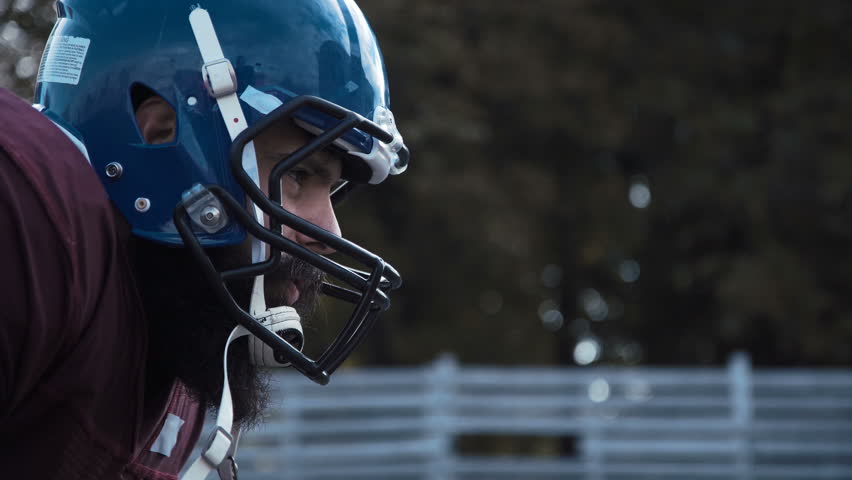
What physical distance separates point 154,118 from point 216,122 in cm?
12

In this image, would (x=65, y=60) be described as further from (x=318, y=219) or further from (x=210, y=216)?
(x=318, y=219)

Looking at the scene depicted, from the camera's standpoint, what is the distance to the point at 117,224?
1.85m

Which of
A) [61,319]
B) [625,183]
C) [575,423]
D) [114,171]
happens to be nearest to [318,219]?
[114,171]

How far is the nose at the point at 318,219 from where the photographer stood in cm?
197

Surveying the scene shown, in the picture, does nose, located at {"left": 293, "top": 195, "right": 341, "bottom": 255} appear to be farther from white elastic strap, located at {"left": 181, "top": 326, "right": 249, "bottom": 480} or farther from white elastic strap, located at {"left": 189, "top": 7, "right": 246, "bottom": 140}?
white elastic strap, located at {"left": 181, "top": 326, "right": 249, "bottom": 480}

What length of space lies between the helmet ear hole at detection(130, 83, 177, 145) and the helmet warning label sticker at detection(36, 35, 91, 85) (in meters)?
0.11

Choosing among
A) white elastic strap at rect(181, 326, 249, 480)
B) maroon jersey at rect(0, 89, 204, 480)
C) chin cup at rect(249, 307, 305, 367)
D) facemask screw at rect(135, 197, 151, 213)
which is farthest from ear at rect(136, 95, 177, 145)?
white elastic strap at rect(181, 326, 249, 480)

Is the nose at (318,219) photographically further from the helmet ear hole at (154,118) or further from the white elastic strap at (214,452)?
the white elastic strap at (214,452)

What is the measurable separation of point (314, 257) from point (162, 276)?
27 centimetres

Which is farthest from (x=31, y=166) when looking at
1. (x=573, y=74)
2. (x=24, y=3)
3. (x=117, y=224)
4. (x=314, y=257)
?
(x=573, y=74)

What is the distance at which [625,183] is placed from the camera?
13.8 m

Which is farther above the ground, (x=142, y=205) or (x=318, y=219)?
(x=318, y=219)

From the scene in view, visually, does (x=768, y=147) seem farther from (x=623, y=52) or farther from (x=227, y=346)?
(x=227, y=346)

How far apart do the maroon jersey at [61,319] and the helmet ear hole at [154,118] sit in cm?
23
